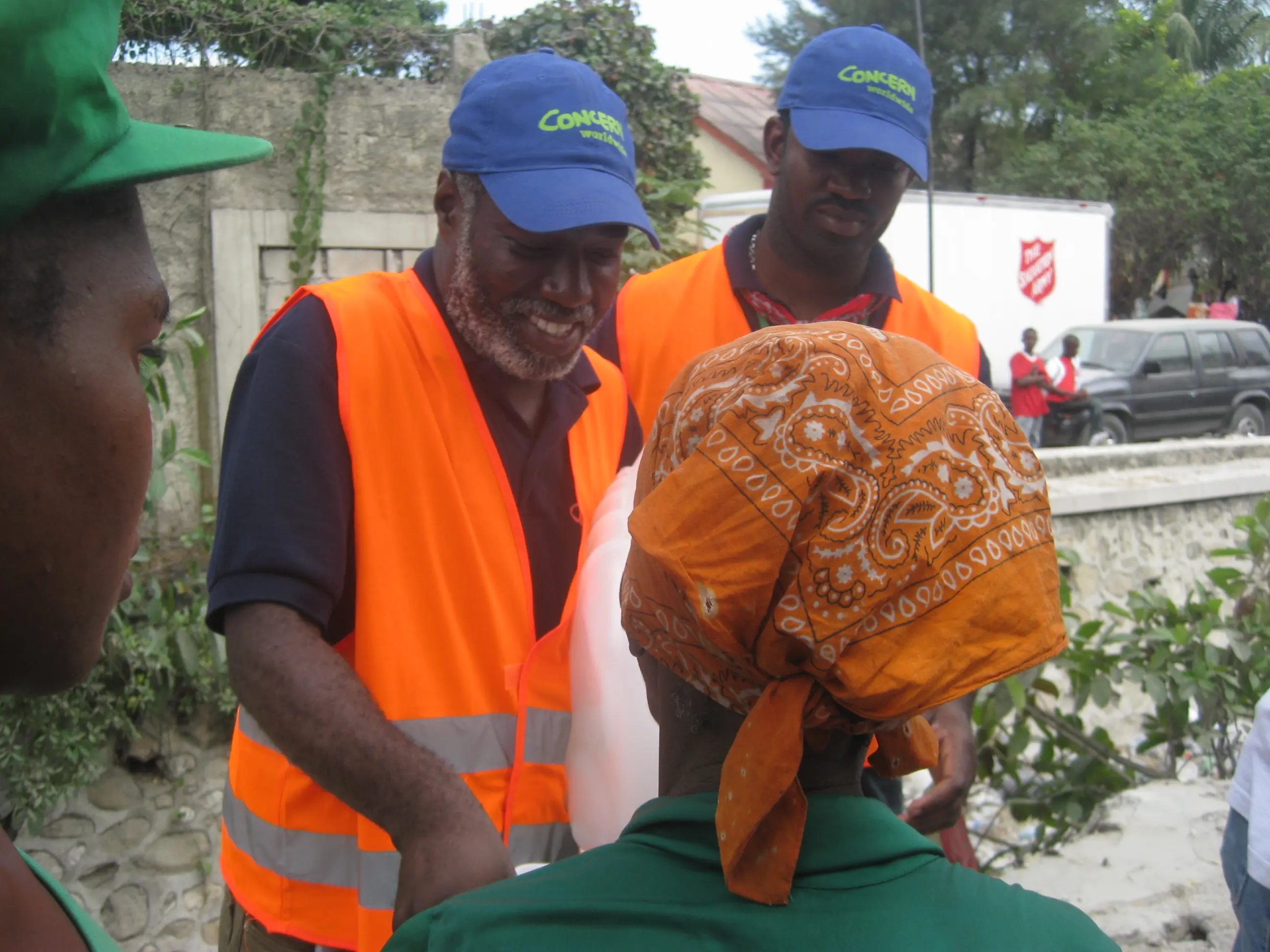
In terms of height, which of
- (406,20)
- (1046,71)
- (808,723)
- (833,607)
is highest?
(1046,71)

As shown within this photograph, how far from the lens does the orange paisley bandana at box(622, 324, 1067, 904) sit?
107 cm

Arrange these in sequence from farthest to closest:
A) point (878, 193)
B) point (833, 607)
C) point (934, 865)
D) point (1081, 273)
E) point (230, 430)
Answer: point (1081, 273) < point (878, 193) < point (230, 430) < point (934, 865) < point (833, 607)

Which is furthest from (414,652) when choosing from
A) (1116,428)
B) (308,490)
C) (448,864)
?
(1116,428)

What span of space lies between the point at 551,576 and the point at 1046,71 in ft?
104

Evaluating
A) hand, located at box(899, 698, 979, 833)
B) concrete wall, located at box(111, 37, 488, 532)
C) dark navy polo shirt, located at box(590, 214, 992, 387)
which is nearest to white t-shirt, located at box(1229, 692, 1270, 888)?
hand, located at box(899, 698, 979, 833)

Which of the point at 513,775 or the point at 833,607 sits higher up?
the point at 833,607

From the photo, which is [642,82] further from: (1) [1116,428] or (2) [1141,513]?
(1) [1116,428]

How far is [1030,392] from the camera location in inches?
538

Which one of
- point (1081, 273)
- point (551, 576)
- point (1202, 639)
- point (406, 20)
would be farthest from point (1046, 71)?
point (551, 576)

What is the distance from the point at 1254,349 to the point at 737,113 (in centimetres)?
1224

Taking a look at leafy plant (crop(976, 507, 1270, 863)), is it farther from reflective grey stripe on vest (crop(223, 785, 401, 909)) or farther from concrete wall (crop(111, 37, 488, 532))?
concrete wall (crop(111, 37, 488, 532))

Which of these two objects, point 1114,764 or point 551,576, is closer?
point 551,576

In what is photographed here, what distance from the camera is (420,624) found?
177 cm

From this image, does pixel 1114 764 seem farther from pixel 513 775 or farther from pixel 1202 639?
pixel 513 775
